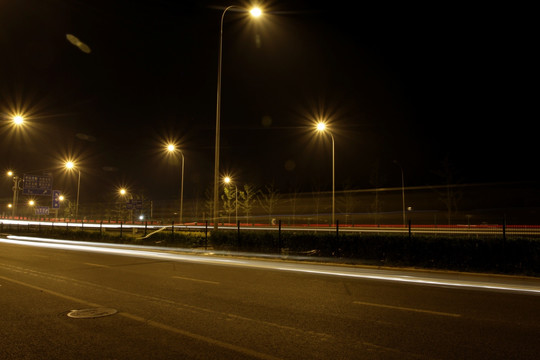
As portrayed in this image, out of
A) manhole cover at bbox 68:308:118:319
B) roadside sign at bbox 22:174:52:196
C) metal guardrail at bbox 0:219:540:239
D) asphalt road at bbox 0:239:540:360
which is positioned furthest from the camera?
roadside sign at bbox 22:174:52:196

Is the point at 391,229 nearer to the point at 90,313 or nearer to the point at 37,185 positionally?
the point at 90,313

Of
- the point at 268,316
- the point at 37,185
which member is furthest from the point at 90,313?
the point at 37,185

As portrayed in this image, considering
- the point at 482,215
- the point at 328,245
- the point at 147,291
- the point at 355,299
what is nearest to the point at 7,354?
the point at 147,291

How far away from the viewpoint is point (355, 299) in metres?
9.30

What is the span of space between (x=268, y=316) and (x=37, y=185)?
4144 cm

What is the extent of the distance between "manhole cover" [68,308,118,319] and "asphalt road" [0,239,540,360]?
4 centimetres

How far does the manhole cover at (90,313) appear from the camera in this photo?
7.49 metres

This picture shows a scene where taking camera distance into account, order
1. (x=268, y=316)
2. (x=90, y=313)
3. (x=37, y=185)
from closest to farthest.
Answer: (x=268, y=316), (x=90, y=313), (x=37, y=185)

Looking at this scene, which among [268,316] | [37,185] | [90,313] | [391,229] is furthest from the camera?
[37,185]

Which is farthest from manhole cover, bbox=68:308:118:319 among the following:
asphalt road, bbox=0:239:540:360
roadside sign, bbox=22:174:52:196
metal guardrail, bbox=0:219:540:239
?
roadside sign, bbox=22:174:52:196

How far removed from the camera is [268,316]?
754 cm

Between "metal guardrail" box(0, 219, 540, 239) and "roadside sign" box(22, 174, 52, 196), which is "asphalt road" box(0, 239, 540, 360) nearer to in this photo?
"metal guardrail" box(0, 219, 540, 239)

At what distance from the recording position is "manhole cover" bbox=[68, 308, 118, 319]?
7.49m

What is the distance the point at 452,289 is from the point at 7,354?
33.4 feet
